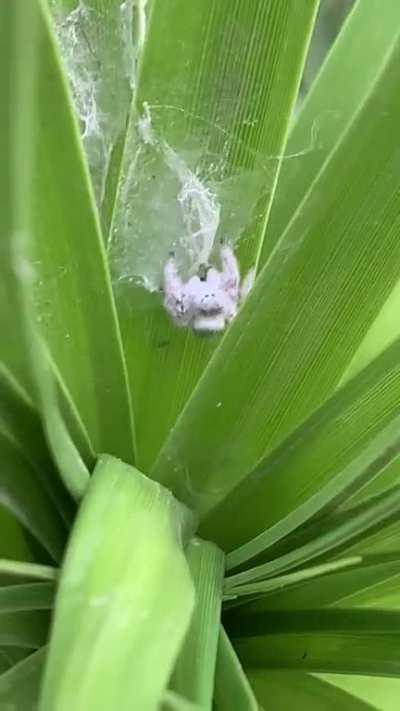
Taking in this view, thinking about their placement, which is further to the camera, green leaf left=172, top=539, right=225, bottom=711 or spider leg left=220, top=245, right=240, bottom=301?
spider leg left=220, top=245, right=240, bottom=301

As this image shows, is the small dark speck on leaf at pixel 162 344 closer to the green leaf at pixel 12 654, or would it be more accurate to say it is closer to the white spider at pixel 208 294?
the white spider at pixel 208 294

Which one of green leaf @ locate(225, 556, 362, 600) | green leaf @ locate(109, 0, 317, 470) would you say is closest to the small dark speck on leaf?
green leaf @ locate(109, 0, 317, 470)

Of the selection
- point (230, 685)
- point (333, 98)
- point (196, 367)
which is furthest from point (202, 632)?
point (333, 98)

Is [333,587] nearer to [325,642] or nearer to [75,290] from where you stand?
[325,642]

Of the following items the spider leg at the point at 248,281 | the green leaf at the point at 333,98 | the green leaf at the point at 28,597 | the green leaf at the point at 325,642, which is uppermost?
the green leaf at the point at 333,98

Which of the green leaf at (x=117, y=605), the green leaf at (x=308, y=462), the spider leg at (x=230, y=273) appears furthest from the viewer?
the spider leg at (x=230, y=273)

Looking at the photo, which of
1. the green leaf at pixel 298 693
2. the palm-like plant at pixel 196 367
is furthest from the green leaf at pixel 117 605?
the green leaf at pixel 298 693

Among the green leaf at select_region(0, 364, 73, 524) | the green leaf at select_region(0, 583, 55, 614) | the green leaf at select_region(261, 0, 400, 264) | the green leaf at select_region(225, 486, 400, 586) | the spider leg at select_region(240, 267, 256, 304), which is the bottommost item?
the green leaf at select_region(0, 583, 55, 614)

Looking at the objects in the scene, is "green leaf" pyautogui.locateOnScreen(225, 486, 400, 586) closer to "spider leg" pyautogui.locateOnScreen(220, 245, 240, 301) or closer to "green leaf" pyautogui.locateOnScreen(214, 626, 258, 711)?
"green leaf" pyautogui.locateOnScreen(214, 626, 258, 711)
